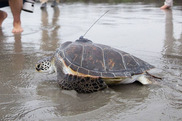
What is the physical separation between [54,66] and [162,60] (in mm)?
1502

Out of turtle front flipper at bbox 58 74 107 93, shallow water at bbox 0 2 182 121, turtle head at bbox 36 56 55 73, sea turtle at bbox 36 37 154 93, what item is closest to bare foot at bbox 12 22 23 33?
shallow water at bbox 0 2 182 121

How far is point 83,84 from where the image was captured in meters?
2.29

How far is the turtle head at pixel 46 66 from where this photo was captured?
107 inches

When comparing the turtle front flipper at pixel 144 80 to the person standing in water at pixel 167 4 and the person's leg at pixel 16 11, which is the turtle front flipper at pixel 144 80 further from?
the person standing in water at pixel 167 4

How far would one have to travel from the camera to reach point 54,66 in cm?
274

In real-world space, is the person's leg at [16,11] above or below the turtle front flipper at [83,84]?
above

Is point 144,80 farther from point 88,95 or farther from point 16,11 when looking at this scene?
point 16,11

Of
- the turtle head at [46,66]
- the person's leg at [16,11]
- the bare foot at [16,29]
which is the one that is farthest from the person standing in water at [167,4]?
the turtle head at [46,66]

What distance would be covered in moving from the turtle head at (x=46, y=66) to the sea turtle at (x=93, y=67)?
13cm

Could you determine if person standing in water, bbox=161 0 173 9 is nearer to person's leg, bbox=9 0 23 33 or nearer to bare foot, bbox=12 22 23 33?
person's leg, bbox=9 0 23 33

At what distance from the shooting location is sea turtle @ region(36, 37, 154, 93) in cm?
230

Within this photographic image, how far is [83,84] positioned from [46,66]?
2.13 ft

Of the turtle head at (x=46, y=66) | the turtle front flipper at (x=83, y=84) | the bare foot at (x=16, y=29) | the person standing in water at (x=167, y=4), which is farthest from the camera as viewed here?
the person standing in water at (x=167, y=4)

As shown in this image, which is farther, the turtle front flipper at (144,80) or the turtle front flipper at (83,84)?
the turtle front flipper at (144,80)
